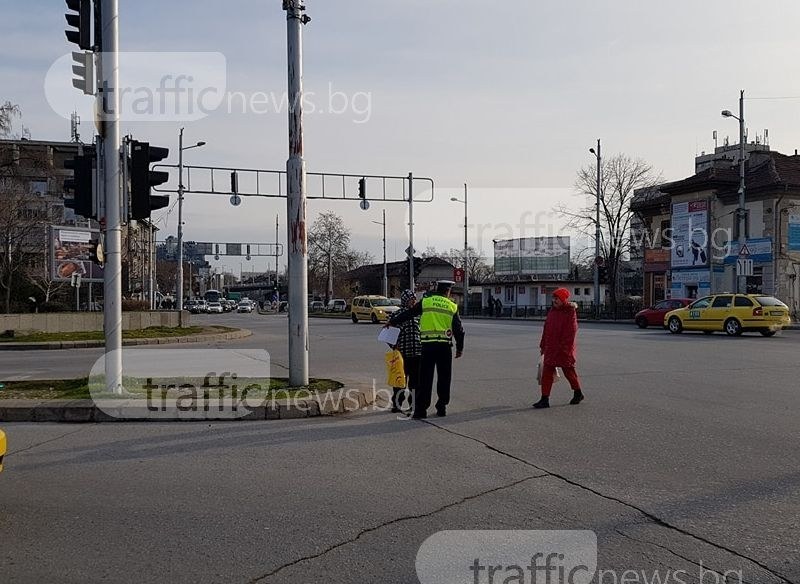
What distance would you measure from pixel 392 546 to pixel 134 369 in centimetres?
1066

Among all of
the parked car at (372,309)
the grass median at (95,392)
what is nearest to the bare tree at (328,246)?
the parked car at (372,309)

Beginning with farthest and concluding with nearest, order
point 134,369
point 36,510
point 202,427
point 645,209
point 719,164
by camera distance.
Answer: point 645,209 < point 719,164 < point 134,369 < point 202,427 < point 36,510

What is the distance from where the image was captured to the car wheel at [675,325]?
2762cm

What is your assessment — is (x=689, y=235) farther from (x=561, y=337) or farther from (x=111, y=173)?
(x=111, y=173)

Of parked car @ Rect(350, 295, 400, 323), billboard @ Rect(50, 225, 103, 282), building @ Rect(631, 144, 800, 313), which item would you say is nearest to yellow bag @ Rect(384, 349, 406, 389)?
billboard @ Rect(50, 225, 103, 282)

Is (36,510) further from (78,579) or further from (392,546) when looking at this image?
(392,546)

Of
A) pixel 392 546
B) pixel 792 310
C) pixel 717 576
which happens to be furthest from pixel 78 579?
pixel 792 310

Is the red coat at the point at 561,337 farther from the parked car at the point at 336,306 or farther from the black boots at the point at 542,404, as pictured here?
the parked car at the point at 336,306

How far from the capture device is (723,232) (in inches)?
1740

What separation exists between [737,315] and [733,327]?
0.47 m

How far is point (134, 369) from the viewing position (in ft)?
45.0

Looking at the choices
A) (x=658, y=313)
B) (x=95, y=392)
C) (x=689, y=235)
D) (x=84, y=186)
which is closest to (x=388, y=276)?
(x=689, y=235)

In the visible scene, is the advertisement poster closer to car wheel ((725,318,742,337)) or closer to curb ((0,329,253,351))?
car wheel ((725,318,742,337))

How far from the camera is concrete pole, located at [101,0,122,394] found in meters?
9.21
